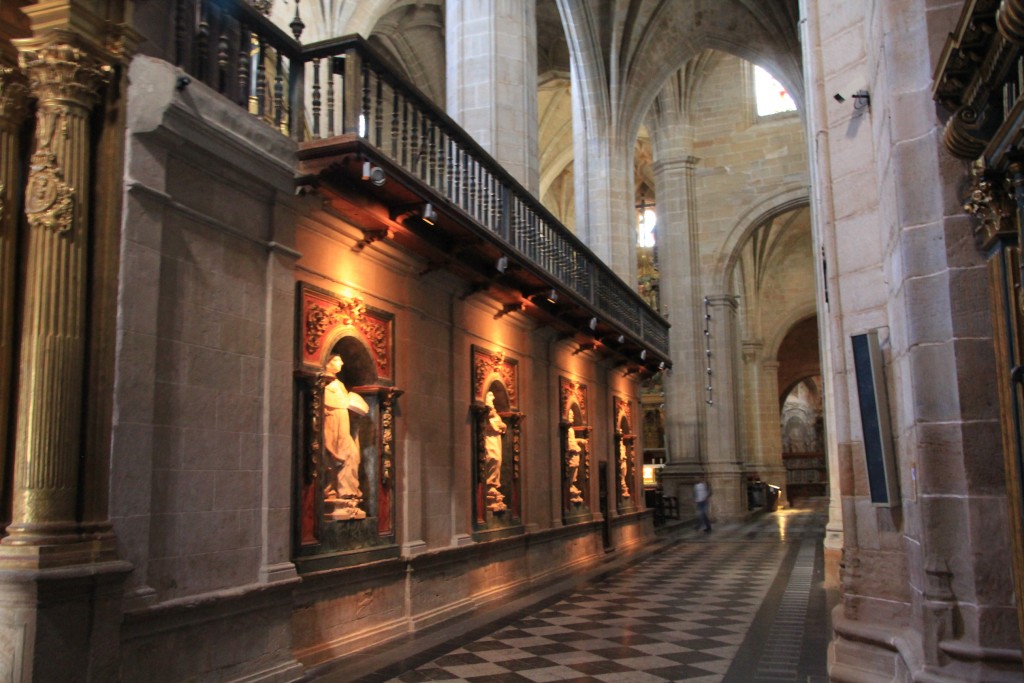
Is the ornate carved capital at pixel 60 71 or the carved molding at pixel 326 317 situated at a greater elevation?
the ornate carved capital at pixel 60 71

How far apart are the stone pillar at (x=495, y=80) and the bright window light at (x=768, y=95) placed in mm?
17400

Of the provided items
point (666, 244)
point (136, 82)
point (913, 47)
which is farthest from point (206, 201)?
point (666, 244)

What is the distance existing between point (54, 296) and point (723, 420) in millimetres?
23932

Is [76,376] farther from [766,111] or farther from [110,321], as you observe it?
[766,111]

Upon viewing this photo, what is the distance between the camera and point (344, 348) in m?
8.12

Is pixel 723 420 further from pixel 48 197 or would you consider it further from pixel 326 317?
pixel 48 197

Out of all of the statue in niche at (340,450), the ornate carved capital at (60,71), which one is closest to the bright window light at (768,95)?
the statue in niche at (340,450)

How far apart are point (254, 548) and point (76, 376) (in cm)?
204

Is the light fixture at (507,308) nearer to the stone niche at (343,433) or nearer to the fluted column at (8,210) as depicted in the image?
the stone niche at (343,433)

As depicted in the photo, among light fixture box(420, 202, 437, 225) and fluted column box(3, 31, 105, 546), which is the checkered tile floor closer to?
fluted column box(3, 31, 105, 546)

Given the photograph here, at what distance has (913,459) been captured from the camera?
467 cm

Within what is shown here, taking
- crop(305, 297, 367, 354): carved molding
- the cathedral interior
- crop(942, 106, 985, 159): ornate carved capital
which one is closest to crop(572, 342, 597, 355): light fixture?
the cathedral interior

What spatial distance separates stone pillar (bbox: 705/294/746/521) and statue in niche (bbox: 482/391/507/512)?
52.1ft

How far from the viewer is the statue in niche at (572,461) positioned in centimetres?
1402
